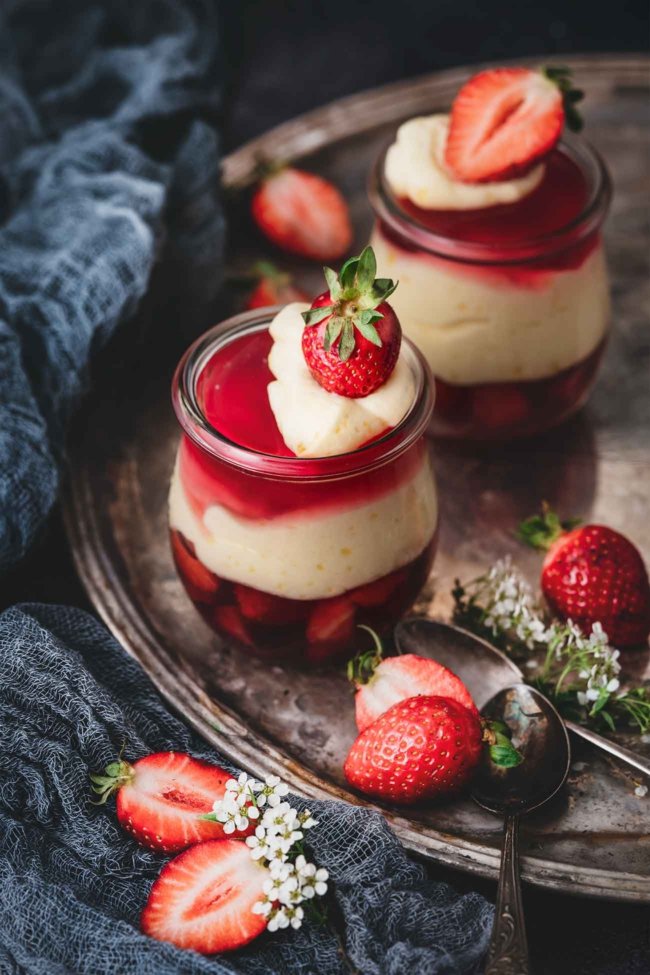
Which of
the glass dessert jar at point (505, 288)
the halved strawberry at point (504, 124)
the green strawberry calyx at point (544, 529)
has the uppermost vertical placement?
the halved strawberry at point (504, 124)

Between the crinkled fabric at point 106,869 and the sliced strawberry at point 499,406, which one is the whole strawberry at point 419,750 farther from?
the sliced strawberry at point 499,406

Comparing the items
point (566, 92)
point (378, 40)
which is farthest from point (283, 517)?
point (378, 40)

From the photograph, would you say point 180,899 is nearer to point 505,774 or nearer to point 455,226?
point 505,774

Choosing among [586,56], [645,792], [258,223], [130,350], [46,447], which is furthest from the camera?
[586,56]

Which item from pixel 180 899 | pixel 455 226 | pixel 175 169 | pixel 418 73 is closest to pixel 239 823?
pixel 180 899

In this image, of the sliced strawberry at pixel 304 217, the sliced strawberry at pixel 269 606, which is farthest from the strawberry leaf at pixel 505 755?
the sliced strawberry at pixel 304 217
